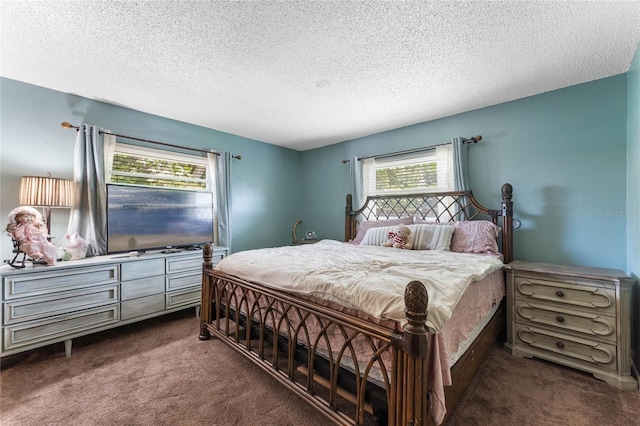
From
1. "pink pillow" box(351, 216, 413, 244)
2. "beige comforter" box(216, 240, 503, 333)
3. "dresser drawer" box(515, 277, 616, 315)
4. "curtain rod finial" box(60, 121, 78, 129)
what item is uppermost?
"curtain rod finial" box(60, 121, 78, 129)

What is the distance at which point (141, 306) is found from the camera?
2682mm

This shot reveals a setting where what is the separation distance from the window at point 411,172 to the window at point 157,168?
250 cm

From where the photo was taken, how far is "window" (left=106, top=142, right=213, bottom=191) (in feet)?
9.95

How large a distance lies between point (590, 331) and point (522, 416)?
98 centimetres

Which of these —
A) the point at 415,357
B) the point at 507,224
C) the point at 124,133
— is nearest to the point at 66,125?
the point at 124,133

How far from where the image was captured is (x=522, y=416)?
152 centimetres

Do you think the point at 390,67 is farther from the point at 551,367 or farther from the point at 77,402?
the point at 77,402

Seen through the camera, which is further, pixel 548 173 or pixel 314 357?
pixel 548 173

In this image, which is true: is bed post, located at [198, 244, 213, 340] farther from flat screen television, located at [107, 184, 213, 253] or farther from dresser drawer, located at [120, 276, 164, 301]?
flat screen television, located at [107, 184, 213, 253]

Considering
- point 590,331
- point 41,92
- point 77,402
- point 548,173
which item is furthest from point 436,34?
point 41,92

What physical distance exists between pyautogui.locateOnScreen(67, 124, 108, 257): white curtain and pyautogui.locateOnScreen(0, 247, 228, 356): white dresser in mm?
260

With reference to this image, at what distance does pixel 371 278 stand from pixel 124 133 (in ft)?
11.0

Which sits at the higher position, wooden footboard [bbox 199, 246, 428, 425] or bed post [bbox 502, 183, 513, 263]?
bed post [bbox 502, 183, 513, 263]

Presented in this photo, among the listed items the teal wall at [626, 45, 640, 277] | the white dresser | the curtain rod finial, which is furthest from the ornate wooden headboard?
the curtain rod finial
